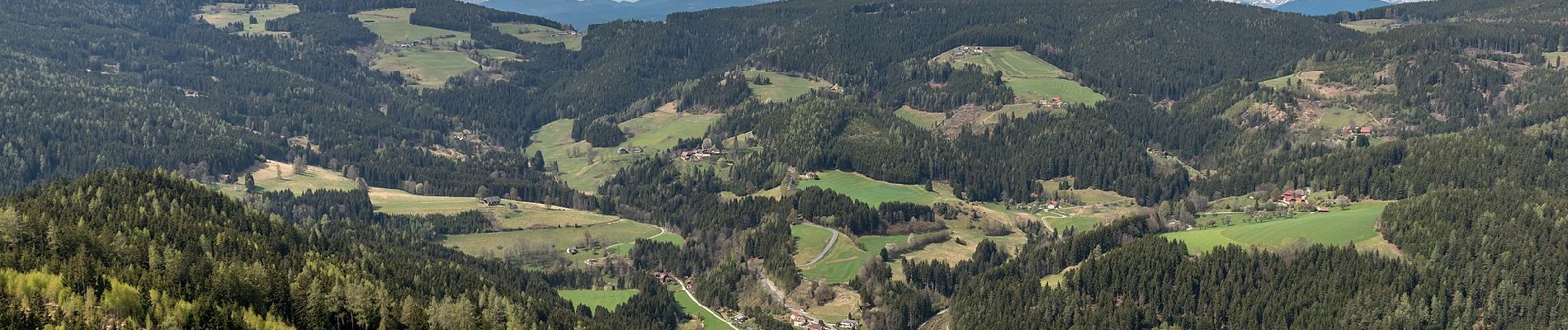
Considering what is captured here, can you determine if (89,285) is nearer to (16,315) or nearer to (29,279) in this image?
(29,279)

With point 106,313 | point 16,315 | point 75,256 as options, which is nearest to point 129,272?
point 75,256

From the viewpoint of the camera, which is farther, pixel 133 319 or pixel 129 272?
pixel 129 272

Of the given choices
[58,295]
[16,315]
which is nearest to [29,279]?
[58,295]

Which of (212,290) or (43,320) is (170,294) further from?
(43,320)

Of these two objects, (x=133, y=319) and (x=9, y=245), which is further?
(x=9, y=245)

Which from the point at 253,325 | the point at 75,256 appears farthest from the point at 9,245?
the point at 253,325

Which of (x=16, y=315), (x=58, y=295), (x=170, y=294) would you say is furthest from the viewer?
(x=170, y=294)

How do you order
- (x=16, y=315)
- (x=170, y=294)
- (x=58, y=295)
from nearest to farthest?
(x=16, y=315)
(x=58, y=295)
(x=170, y=294)
